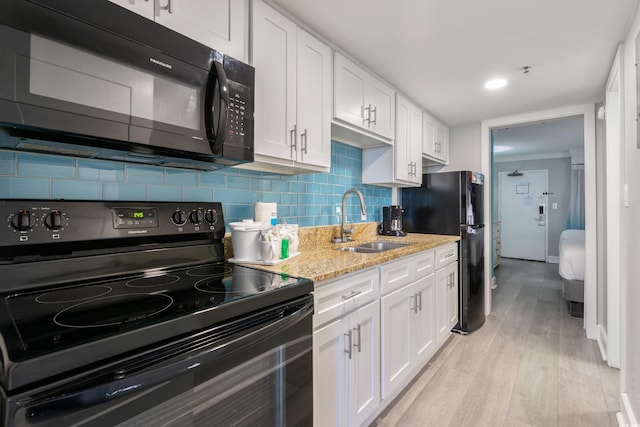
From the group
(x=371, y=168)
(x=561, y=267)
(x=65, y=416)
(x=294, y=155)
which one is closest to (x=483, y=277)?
(x=561, y=267)

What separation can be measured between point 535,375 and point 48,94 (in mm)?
3031

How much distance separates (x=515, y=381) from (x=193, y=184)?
2442 millimetres

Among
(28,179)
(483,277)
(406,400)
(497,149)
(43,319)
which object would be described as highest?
(497,149)

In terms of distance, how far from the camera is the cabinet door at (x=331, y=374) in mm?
1231

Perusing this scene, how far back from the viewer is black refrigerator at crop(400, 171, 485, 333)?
2.84m

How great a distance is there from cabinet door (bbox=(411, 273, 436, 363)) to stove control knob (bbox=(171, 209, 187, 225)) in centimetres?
149

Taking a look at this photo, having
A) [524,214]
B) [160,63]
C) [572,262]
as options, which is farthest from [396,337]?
[524,214]

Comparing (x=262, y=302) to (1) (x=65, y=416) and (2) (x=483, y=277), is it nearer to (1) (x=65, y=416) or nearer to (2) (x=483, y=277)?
(1) (x=65, y=416)

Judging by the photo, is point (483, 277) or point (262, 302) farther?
point (483, 277)

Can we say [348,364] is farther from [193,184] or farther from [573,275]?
[573,275]

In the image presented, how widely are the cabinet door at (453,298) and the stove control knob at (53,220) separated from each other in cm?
260

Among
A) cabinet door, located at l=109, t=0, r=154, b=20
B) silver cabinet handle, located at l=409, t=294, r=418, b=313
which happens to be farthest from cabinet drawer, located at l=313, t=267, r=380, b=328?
cabinet door, located at l=109, t=0, r=154, b=20

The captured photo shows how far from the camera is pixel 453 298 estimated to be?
8.93 feet

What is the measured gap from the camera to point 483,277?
126 inches
